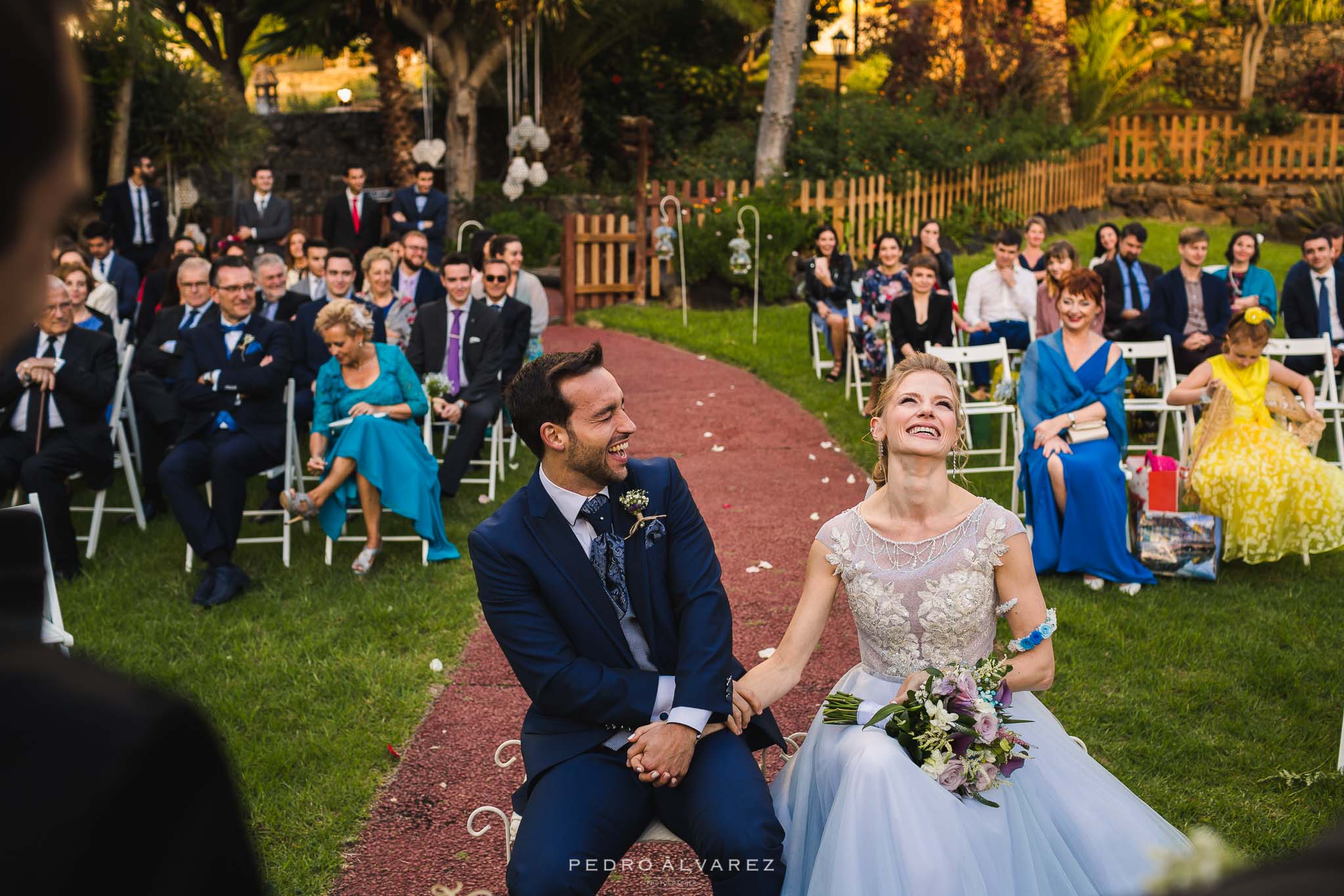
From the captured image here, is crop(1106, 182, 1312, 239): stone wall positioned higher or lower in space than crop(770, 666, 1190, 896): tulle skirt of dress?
higher

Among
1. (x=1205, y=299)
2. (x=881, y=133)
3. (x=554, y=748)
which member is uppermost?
(x=881, y=133)

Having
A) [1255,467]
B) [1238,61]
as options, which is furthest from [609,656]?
[1238,61]

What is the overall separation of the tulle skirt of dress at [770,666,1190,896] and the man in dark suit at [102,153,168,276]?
11.6 meters

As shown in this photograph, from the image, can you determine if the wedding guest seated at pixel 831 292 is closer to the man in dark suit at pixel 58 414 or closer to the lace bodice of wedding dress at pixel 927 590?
the man in dark suit at pixel 58 414

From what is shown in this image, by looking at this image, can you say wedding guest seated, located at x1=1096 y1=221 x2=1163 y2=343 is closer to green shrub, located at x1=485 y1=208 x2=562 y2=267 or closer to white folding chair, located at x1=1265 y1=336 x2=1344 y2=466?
white folding chair, located at x1=1265 y1=336 x2=1344 y2=466

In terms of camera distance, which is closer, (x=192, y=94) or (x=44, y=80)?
(x=44, y=80)

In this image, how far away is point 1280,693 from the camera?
549 centimetres

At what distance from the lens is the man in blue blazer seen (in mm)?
10258

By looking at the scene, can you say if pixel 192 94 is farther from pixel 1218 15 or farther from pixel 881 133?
→ pixel 1218 15

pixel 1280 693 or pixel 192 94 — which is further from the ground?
pixel 192 94

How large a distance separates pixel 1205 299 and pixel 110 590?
8.58 meters

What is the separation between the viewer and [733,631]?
6531 mm

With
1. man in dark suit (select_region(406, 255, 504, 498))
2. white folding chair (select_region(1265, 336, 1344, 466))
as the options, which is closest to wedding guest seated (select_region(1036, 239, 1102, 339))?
white folding chair (select_region(1265, 336, 1344, 466))

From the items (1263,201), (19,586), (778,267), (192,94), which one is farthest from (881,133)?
(19,586)
